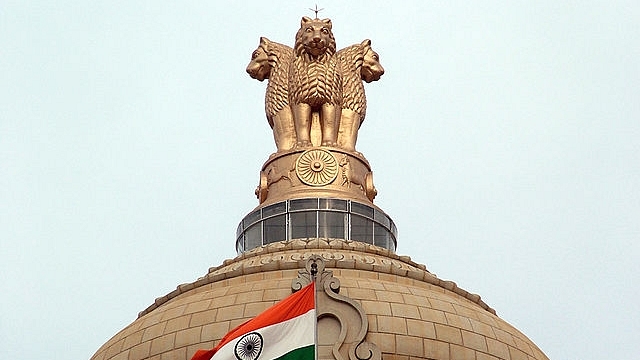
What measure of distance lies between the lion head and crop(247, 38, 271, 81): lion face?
3.68 ft

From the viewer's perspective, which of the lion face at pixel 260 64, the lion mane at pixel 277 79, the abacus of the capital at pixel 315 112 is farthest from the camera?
the lion face at pixel 260 64

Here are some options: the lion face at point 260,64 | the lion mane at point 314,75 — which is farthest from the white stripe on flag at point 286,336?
the lion face at point 260,64

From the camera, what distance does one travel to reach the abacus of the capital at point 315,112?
55.9 metres

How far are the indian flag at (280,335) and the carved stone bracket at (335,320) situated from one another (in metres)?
1.92

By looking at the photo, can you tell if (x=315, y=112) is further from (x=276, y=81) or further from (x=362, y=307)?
(x=362, y=307)

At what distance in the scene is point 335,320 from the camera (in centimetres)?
4506

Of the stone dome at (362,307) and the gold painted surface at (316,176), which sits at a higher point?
the gold painted surface at (316,176)

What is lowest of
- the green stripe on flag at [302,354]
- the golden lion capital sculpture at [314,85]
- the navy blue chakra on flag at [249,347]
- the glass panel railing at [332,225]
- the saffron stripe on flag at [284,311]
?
the green stripe on flag at [302,354]

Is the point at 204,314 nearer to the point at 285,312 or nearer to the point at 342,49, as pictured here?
the point at 285,312

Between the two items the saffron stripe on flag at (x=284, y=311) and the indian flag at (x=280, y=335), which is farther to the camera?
the saffron stripe on flag at (x=284, y=311)

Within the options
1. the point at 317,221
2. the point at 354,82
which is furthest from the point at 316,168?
the point at 354,82

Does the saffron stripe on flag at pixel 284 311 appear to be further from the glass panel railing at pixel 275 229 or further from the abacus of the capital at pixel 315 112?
the abacus of the capital at pixel 315 112

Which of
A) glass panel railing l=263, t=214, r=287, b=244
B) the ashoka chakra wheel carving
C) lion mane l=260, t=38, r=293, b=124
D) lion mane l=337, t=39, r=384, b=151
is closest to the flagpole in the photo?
glass panel railing l=263, t=214, r=287, b=244

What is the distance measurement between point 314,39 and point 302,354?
18594 mm
